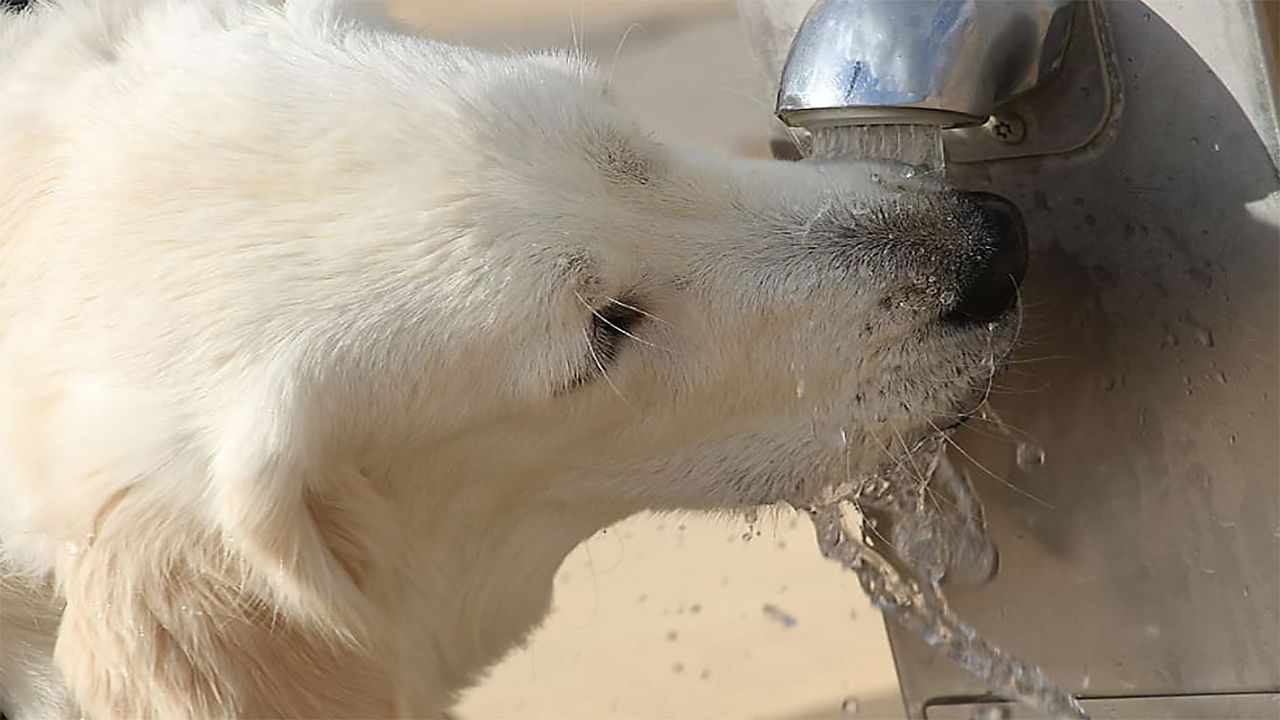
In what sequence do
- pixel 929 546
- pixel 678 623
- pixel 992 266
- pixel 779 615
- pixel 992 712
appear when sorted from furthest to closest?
pixel 678 623
pixel 779 615
pixel 992 712
pixel 929 546
pixel 992 266

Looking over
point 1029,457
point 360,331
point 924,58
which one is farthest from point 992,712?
point 360,331

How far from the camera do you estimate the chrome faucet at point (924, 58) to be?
1.61 m

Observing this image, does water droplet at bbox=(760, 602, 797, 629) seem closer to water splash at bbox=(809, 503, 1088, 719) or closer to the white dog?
water splash at bbox=(809, 503, 1088, 719)

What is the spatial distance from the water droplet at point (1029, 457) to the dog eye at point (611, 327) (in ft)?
2.04

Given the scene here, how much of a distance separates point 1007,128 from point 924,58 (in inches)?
8.8

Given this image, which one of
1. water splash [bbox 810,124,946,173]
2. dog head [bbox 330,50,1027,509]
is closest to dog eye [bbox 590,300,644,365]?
dog head [bbox 330,50,1027,509]

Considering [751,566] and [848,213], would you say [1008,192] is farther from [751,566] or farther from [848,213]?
[751,566]

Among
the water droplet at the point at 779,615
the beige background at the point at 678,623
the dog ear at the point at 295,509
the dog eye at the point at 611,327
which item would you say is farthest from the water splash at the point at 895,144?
the water droplet at the point at 779,615

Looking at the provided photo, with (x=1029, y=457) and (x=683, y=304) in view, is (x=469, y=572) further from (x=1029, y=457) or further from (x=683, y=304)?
(x=1029, y=457)

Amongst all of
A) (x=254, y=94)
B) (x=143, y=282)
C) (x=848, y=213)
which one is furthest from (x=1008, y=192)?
(x=143, y=282)

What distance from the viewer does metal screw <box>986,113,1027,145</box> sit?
1.77 meters

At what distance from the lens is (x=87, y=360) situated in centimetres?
158

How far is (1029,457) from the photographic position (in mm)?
1976

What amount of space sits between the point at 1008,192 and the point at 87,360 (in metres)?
1.10
